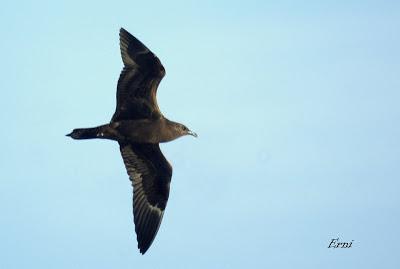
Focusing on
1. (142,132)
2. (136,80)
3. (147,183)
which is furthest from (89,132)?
(147,183)

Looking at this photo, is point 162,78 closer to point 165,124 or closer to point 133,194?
point 165,124

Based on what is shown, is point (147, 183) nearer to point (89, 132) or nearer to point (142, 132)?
point (142, 132)

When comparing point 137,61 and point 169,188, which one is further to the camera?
point 169,188

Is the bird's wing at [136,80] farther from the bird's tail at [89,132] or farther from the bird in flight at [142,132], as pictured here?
the bird's tail at [89,132]

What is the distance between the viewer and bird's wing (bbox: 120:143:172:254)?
19031 mm

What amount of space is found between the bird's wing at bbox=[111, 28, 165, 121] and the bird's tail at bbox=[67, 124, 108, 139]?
43 cm

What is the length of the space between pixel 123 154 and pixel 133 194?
41.6 inches

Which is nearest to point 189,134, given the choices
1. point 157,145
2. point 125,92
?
point 157,145

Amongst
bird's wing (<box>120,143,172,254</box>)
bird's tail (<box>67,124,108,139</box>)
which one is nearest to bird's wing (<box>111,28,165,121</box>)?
bird's tail (<box>67,124,108,139</box>)

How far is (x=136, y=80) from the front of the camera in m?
18.2

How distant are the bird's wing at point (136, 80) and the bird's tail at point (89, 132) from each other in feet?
1.42

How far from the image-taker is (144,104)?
18.4 metres

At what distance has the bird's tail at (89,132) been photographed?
58.9ft

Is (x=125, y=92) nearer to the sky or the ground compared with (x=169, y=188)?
nearer to the sky
